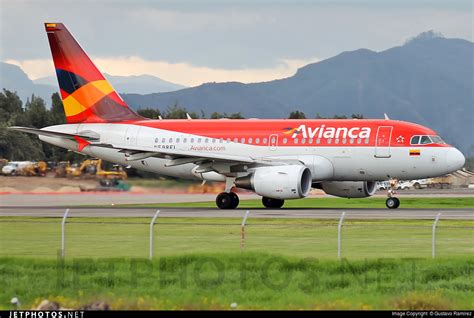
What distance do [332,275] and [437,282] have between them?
8.47 ft

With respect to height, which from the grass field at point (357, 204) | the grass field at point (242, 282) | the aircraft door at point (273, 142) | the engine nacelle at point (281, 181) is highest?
the aircraft door at point (273, 142)

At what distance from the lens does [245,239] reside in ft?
118

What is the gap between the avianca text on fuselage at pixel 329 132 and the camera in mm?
52688

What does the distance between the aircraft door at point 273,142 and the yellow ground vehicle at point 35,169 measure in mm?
11491

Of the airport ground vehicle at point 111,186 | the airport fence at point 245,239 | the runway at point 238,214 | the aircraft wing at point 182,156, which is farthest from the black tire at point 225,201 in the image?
the airport fence at point 245,239

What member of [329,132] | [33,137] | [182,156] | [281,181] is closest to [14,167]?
[182,156]

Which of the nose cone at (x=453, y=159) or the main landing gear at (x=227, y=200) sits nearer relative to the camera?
the nose cone at (x=453, y=159)

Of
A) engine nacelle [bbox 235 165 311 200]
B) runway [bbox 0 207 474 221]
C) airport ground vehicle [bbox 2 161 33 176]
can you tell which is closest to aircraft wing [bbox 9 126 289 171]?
engine nacelle [bbox 235 165 311 200]

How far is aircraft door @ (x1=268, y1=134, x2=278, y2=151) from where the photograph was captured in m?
54.2

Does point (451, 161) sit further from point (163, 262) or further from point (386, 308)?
point (386, 308)

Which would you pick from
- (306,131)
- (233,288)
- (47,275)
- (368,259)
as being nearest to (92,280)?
(47,275)

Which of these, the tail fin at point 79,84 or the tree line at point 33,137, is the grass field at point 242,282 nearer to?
the tail fin at point 79,84

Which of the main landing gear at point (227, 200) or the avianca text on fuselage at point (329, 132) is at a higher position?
the avianca text on fuselage at point (329, 132)

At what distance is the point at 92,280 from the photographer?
27.1 metres
